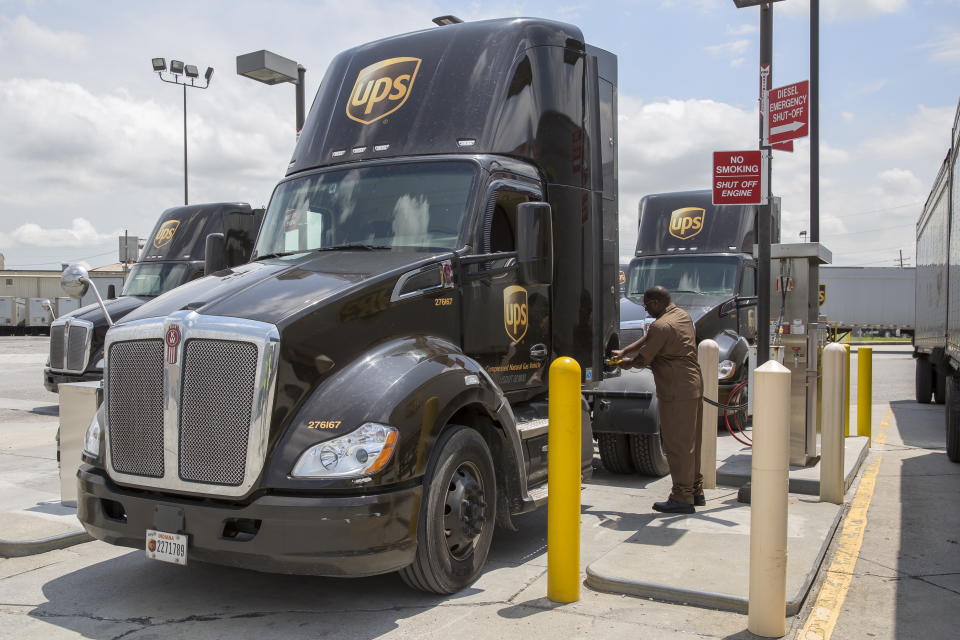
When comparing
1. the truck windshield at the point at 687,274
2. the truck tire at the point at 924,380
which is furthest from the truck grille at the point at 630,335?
the truck tire at the point at 924,380

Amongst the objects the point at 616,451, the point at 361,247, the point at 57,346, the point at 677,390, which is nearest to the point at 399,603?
the point at 361,247

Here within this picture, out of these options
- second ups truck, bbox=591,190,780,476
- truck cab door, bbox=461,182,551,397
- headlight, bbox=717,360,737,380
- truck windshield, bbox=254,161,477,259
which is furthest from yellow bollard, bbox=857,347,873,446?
truck windshield, bbox=254,161,477,259

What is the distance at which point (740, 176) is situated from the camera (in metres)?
7.45

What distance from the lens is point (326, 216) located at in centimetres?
607

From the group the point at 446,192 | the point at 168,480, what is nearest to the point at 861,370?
the point at 446,192

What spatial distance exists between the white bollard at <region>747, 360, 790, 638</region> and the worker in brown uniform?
7.81ft

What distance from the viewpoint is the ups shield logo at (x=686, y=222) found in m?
13.8

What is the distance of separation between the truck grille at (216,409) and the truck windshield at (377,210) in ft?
5.21

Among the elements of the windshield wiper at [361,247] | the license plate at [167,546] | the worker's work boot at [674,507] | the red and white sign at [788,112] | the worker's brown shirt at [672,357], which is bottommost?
the worker's work boot at [674,507]

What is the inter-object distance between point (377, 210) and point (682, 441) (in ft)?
9.79

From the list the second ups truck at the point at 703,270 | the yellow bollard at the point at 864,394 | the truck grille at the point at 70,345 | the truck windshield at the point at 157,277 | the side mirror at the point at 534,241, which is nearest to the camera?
the side mirror at the point at 534,241

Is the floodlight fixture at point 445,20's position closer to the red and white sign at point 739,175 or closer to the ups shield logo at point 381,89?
the ups shield logo at point 381,89

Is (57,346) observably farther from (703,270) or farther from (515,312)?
(515,312)

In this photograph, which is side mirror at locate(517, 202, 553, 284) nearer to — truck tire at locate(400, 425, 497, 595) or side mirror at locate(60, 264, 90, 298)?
truck tire at locate(400, 425, 497, 595)
